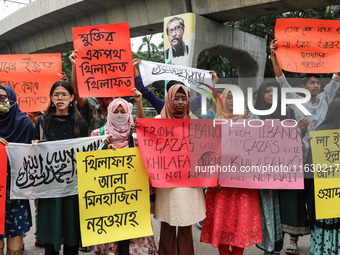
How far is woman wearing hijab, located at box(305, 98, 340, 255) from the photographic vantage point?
111 inches

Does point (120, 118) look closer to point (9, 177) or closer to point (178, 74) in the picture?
point (9, 177)

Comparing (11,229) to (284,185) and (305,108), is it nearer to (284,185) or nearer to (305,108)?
(284,185)

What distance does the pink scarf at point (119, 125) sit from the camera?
2.86 m

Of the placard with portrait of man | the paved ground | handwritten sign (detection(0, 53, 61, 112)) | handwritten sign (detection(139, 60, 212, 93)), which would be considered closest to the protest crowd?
the paved ground

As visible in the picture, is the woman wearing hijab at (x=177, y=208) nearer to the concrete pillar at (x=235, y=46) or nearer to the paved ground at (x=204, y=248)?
the paved ground at (x=204, y=248)

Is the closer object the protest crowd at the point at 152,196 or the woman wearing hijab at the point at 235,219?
the protest crowd at the point at 152,196

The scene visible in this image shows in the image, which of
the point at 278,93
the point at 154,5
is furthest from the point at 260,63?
the point at 278,93

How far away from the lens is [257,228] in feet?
9.45

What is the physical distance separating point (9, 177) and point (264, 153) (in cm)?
229

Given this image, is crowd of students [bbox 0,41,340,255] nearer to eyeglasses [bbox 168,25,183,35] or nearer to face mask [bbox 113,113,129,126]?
face mask [bbox 113,113,129,126]

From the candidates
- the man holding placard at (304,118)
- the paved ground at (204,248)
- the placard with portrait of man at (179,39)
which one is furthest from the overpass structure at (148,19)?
the paved ground at (204,248)

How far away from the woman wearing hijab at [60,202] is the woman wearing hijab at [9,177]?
6.6 inches

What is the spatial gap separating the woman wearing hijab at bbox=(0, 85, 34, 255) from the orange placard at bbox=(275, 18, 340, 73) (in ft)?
8.31

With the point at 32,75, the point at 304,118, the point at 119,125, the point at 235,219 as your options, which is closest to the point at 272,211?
the point at 235,219
